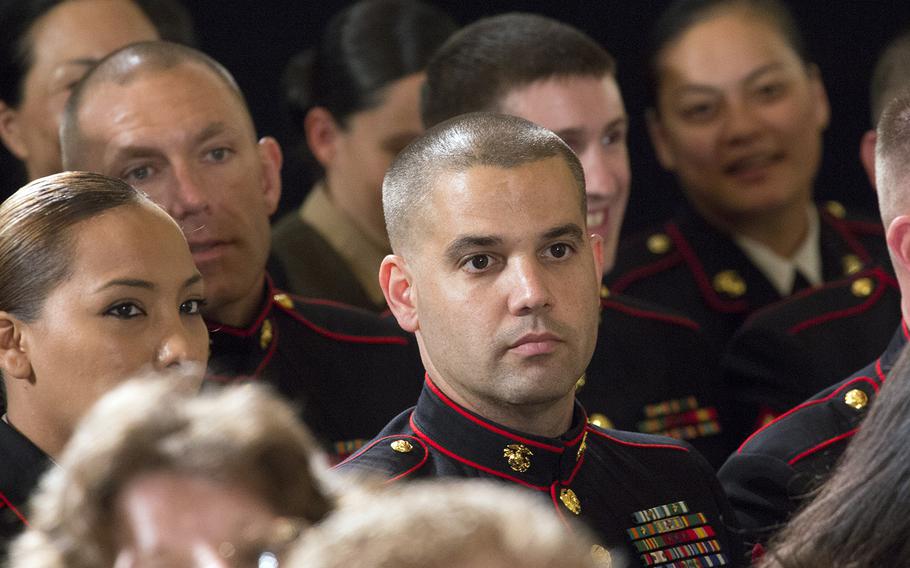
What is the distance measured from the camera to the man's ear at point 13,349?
6.95ft

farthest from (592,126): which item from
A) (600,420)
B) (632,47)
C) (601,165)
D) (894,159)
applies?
(632,47)

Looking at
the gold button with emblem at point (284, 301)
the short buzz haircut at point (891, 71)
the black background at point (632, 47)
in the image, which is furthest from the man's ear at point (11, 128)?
the short buzz haircut at point (891, 71)

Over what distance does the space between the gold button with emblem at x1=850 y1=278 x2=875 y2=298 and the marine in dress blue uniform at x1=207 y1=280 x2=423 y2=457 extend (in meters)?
0.95

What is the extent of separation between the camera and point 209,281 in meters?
2.72

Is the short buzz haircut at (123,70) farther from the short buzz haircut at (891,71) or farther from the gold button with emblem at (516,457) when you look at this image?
the short buzz haircut at (891,71)

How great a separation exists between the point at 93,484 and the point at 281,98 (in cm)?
292

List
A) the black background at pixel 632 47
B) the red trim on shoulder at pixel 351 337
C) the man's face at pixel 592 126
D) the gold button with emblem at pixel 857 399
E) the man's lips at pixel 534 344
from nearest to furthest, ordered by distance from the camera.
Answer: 1. the man's lips at pixel 534 344
2. the gold button with emblem at pixel 857 399
3. the red trim on shoulder at pixel 351 337
4. the man's face at pixel 592 126
5. the black background at pixel 632 47

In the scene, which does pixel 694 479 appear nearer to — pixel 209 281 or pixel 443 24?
pixel 209 281

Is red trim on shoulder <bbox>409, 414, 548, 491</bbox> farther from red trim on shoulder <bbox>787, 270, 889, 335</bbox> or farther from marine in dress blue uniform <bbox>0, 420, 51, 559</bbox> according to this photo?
red trim on shoulder <bbox>787, 270, 889, 335</bbox>

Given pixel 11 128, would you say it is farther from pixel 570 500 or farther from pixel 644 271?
pixel 570 500

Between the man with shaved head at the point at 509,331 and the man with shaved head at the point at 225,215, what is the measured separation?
44 centimetres

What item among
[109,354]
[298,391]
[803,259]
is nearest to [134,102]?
[298,391]

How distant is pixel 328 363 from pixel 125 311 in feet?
2.39

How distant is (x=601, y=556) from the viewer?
2.11m
